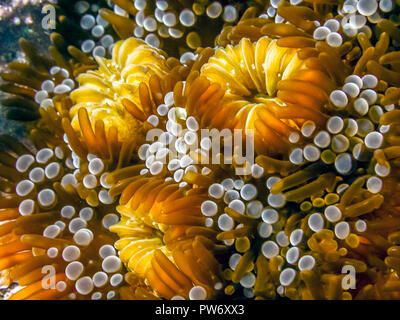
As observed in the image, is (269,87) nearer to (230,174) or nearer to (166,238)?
(230,174)

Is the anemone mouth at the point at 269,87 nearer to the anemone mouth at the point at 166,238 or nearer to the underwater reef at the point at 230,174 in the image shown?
the underwater reef at the point at 230,174

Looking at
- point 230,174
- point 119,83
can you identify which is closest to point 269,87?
point 230,174

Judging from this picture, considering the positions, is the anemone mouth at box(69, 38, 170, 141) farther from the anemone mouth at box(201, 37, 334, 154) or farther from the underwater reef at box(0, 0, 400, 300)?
the anemone mouth at box(201, 37, 334, 154)

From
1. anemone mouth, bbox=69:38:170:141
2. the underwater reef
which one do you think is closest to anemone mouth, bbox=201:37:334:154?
the underwater reef

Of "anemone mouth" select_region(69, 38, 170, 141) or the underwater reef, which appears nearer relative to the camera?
the underwater reef

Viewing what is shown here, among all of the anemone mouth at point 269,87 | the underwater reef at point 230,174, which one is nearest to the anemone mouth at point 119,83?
the underwater reef at point 230,174

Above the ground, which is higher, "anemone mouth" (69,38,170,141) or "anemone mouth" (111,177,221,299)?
"anemone mouth" (69,38,170,141)
